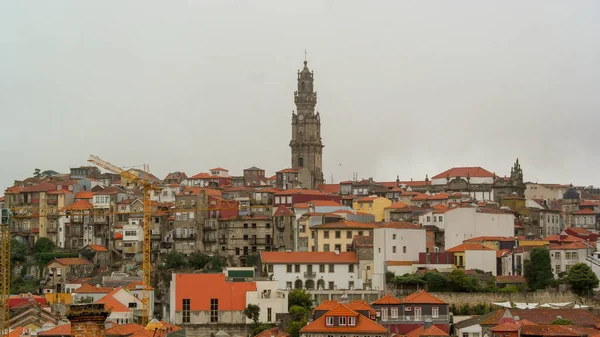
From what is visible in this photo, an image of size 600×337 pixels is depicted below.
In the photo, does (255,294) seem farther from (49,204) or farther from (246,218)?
(49,204)

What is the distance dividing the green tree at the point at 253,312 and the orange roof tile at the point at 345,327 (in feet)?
30.1

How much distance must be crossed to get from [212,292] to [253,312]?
328 cm

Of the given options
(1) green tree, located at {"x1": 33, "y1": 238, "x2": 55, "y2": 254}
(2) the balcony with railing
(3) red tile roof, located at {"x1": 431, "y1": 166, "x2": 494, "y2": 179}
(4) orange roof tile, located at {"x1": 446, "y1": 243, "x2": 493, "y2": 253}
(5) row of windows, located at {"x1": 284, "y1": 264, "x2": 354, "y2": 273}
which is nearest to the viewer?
(2) the balcony with railing

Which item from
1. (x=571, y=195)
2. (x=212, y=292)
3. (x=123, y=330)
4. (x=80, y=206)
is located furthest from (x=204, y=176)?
(x=123, y=330)

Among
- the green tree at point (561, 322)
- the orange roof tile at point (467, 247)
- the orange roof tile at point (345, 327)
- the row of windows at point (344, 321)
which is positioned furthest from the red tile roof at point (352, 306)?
the orange roof tile at point (467, 247)

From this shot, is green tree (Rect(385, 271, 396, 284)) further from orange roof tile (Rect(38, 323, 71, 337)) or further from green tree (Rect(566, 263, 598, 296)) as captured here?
orange roof tile (Rect(38, 323, 71, 337))

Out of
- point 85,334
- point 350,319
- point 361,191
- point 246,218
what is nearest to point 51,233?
point 246,218

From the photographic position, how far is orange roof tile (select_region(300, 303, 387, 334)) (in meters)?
63.5

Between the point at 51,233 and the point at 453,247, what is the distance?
38.4 m

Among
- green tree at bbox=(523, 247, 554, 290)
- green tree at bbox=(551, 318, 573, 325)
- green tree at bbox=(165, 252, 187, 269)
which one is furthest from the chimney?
green tree at bbox=(165, 252, 187, 269)

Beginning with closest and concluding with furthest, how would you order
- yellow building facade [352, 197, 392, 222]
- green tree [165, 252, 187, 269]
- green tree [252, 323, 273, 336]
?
1. green tree [252, 323, 273, 336]
2. green tree [165, 252, 187, 269]
3. yellow building facade [352, 197, 392, 222]

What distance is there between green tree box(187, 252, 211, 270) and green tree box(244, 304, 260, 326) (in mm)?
16663

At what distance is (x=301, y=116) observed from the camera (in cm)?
13025

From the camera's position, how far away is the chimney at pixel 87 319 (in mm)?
20469
